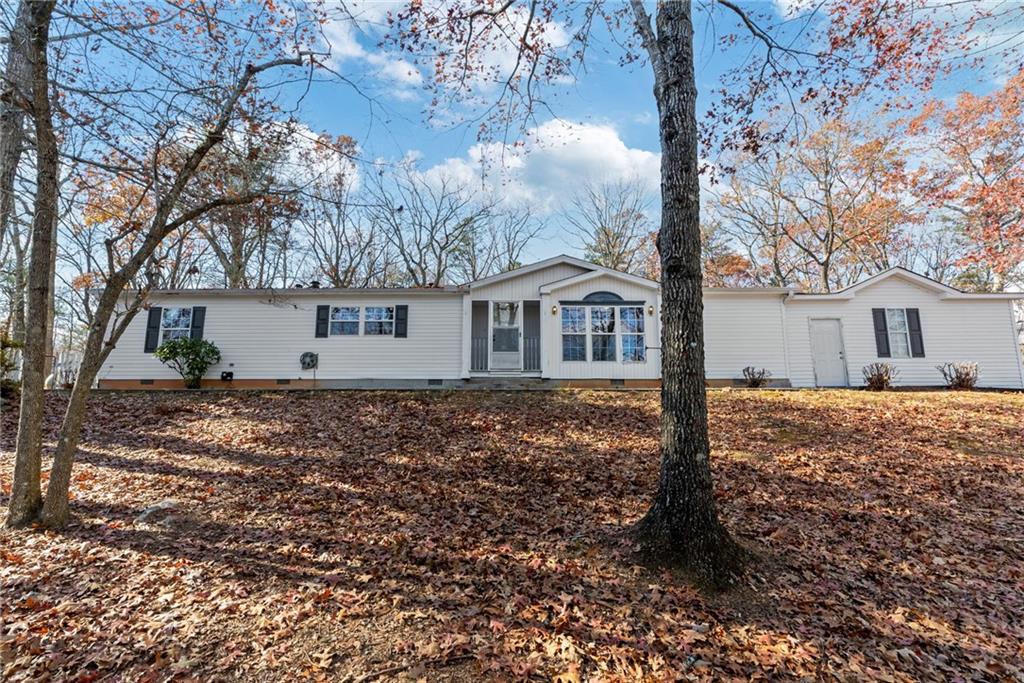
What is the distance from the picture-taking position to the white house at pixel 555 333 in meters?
13.1

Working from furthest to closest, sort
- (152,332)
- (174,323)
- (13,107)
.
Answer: (174,323), (152,332), (13,107)

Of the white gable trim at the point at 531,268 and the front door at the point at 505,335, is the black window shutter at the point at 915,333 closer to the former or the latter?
the white gable trim at the point at 531,268

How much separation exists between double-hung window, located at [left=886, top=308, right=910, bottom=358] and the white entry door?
57.3 inches

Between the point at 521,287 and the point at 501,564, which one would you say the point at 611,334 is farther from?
the point at 501,564

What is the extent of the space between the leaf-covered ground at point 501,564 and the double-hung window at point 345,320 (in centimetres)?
613

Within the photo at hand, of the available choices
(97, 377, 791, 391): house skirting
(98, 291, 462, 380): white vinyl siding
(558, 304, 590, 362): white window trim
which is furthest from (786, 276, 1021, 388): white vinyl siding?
(98, 291, 462, 380): white vinyl siding

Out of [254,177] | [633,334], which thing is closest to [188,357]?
A: [254,177]

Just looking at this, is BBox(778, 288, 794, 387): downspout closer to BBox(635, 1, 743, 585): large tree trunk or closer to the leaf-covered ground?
the leaf-covered ground

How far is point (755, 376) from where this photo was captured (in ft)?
43.0

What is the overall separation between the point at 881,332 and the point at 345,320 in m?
16.0

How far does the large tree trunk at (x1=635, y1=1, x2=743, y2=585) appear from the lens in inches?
144

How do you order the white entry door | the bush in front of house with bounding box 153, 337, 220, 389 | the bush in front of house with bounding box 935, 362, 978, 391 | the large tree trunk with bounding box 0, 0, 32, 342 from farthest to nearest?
the white entry door
the bush in front of house with bounding box 935, 362, 978, 391
the bush in front of house with bounding box 153, 337, 220, 389
the large tree trunk with bounding box 0, 0, 32, 342

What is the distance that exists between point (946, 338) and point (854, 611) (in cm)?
1479

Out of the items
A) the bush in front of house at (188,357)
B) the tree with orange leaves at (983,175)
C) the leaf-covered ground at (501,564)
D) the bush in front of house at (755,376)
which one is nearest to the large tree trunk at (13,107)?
the leaf-covered ground at (501,564)
